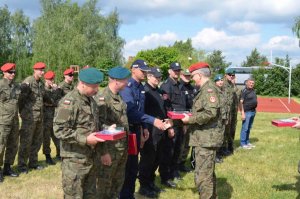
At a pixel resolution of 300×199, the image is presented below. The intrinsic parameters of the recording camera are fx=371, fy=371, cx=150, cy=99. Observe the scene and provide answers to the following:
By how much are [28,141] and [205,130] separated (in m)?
4.28

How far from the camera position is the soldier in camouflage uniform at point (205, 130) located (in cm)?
545

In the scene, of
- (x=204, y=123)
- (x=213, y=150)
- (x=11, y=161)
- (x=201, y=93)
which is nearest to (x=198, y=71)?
(x=201, y=93)

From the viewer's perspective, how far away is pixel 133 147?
17.1 feet

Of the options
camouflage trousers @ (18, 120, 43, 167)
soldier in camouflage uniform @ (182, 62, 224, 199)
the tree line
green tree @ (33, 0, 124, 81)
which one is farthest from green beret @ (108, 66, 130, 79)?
green tree @ (33, 0, 124, 81)

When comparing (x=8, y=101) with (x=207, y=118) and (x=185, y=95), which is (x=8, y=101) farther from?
(x=207, y=118)

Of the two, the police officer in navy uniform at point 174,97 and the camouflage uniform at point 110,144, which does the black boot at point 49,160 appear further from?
the camouflage uniform at point 110,144

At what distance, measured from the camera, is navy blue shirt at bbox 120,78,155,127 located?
18.6 ft

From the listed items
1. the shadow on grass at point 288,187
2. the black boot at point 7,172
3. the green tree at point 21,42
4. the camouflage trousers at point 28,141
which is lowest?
the shadow on grass at point 288,187

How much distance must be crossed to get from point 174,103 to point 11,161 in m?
3.60

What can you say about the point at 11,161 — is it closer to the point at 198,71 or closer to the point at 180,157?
the point at 180,157

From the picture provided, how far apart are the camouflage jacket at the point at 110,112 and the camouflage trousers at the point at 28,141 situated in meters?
3.54

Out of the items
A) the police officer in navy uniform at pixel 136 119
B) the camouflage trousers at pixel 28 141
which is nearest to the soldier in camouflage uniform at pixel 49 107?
the camouflage trousers at pixel 28 141

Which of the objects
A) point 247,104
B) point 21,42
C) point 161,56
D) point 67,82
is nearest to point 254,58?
point 161,56

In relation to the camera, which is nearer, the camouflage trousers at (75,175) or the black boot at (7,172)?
the camouflage trousers at (75,175)
